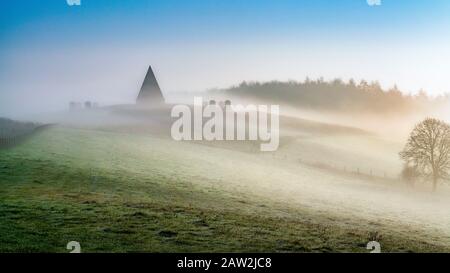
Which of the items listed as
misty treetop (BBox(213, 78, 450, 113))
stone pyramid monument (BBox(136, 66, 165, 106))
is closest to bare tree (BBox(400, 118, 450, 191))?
misty treetop (BBox(213, 78, 450, 113))

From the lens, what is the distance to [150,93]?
2816 centimetres

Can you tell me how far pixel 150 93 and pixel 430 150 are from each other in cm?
1794

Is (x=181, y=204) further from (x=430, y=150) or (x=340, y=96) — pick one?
(x=340, y=96)

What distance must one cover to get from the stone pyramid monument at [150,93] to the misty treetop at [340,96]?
14.1 ft

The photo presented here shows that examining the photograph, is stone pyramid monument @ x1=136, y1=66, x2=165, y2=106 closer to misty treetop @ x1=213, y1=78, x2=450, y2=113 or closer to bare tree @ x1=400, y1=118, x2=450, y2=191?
misty treetop @ x1=213, y1=78, x2=450, y2=113

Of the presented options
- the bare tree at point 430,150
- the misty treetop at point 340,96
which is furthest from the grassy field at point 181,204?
the misty treetop at point 340,96

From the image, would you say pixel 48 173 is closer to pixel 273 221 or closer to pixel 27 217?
pixel 27 217

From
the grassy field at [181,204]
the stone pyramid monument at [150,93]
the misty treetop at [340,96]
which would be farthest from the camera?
the misty treetop at [340,96]

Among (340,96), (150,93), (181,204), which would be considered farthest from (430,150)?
(181,204)

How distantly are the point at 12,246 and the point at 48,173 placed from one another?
9.22 m

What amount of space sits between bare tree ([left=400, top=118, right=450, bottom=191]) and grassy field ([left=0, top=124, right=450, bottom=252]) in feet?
7.30

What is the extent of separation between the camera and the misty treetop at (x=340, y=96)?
26609mm

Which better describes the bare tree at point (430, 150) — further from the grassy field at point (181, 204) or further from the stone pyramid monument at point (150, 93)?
the stone pyramid monument at point (150, 93)
